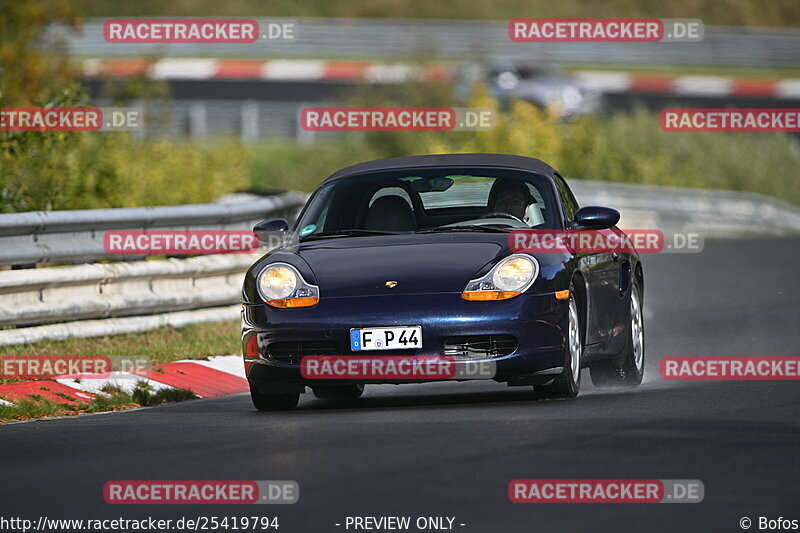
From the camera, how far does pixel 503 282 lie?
31.0 feet

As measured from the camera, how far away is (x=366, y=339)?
9359 mm

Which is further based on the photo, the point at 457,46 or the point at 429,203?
the point at 457,46

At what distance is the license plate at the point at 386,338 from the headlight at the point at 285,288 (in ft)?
1.13

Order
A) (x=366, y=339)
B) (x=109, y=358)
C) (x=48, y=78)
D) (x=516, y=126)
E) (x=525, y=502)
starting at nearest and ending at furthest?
(x=525, y=502) < (x=366, y=339) < (x=109, y=358) < (x=48, y=78) < (x=516, y=126)

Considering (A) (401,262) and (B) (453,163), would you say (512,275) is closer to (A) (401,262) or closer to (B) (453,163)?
(A) (401,262)

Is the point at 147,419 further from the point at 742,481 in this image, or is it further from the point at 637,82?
the point at 637,82

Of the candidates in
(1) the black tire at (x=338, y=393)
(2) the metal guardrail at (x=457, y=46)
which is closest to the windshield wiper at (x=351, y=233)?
(1) the black tire at (x=338, y=393)

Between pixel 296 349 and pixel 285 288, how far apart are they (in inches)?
13.8

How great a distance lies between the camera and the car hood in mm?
9461

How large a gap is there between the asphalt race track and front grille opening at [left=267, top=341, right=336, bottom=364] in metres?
0.32

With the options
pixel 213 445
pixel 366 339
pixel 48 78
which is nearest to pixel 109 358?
pixel 366 339

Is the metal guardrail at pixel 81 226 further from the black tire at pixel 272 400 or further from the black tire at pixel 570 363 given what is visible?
the black tire at pixel 570 363

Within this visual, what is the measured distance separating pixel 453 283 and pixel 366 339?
55 centimetres

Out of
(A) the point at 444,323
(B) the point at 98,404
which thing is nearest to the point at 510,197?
(A) the point at 444,323
